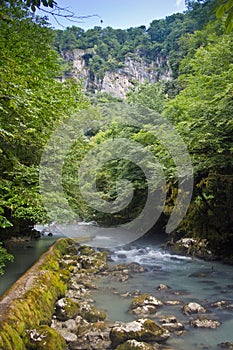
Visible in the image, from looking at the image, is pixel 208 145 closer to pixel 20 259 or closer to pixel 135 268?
pixel 135 268

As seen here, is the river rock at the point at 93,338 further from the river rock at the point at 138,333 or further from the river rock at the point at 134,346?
the river rock at the point at 134,346

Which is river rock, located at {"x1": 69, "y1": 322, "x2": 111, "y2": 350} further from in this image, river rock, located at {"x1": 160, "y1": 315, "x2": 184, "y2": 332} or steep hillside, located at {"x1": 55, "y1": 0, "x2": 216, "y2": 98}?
steep hillside, located at {"x1": 55, "y1": 0, "x2": 216, "y2": 98}

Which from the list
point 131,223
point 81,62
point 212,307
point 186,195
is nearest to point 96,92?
point 81,62

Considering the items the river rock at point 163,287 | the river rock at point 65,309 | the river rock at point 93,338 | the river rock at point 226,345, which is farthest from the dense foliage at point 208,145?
the river rock at point 93,338

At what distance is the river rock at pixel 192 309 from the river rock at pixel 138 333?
4.13ft

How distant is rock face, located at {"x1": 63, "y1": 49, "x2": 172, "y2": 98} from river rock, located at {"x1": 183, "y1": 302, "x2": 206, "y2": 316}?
61603 mm

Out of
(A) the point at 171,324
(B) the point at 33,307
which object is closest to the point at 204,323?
(A) the point at 171,324

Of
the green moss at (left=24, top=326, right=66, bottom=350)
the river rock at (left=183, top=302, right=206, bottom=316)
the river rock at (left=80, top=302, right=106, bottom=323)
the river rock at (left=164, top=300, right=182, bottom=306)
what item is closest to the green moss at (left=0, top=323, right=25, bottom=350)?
the green moss at (left=24, top=326, right=66, bottom=350)

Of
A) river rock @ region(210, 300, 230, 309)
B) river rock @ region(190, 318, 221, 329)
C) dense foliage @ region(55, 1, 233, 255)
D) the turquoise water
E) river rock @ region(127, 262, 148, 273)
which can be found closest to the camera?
Answer: the turquoise water

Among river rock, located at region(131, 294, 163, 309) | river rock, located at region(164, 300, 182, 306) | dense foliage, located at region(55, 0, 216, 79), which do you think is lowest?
river rock, located at region(164, 300, 182, 306)

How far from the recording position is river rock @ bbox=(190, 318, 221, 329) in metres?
5.86

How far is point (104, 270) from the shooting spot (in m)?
10.7

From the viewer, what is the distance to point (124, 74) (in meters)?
70.1

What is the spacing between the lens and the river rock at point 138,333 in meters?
5.13
